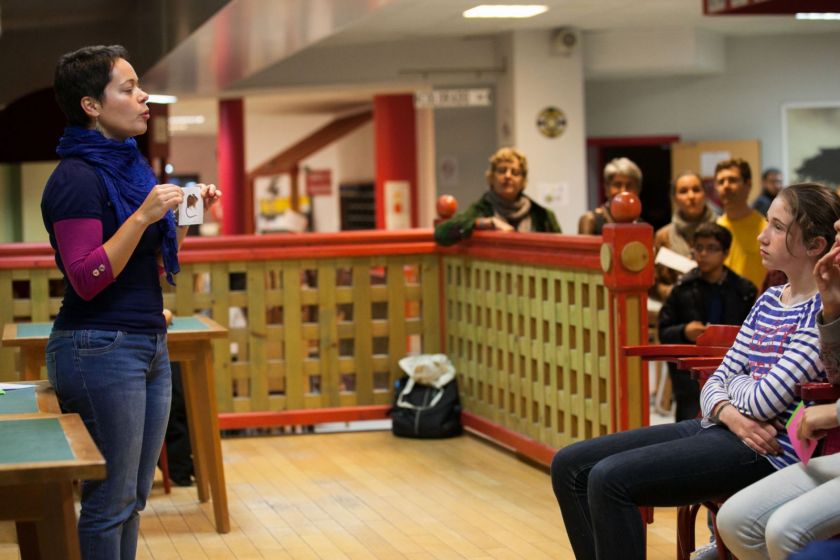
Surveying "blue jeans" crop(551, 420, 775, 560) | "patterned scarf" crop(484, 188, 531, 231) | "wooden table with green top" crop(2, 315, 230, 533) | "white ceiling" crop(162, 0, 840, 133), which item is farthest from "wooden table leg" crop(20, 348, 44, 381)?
"white ceiling" crop(162, 0, 840, 133)

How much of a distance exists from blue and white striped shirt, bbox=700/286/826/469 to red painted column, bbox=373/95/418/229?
10619 millimetres

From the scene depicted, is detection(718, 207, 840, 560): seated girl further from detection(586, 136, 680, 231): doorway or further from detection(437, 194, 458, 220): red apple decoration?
detection(586, 136, 680, 231): doorway

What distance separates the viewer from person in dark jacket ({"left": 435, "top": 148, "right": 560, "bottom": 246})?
6441 mm

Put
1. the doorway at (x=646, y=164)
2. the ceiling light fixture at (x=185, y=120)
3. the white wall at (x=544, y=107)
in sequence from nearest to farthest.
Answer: the white wall at (x=544, y=107), the doorway at (x=646, y=164), the ceiling light fixture at (x=185, y=120)

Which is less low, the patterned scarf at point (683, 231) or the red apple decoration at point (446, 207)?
the red apple decoration at point (446, 207)

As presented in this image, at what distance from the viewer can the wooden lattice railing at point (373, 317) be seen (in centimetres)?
577

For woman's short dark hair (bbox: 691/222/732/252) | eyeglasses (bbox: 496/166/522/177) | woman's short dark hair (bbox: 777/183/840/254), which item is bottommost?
woman's short dark hair (bbox: 691/222/732/252)

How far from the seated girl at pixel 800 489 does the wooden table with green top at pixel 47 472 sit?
53.5 inches

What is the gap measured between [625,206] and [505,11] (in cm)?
617

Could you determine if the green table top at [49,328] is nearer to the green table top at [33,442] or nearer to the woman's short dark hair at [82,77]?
the woman's short dark hair at [82,77]

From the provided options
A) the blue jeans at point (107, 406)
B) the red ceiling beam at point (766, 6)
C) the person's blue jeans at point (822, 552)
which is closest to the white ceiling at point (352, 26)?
the red ceiling beam at point (766, 6)

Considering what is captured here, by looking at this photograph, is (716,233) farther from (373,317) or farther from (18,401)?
(18,401)

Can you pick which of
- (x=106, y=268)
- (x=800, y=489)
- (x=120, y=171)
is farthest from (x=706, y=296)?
(x=106, y=268)

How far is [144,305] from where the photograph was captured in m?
2.98
